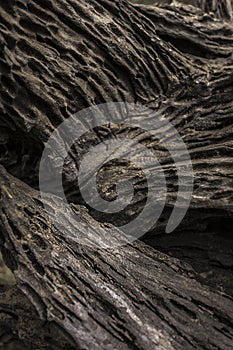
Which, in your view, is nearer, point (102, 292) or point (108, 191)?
point (102, 292)

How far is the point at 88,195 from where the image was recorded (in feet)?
7.31

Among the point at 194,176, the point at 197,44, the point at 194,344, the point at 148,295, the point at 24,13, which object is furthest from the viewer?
the point at 197,44

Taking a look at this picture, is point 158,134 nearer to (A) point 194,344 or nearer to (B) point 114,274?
(B) point 114,274

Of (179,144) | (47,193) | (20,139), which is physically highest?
(179,144)

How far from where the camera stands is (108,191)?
221 cm

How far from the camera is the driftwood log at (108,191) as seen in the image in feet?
6.00

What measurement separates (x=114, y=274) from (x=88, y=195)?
41cm

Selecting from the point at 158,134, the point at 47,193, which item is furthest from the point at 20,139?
the point at 158,134

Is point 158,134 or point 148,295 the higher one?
point 158,134

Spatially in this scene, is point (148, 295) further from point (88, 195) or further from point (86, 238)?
point (88, 195)

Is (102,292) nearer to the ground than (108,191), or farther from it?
nearer to the ground

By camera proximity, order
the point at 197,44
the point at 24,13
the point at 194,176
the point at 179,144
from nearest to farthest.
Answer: the point at 24,13
the point at 194,176
the point at 179,144
the point at 197,44

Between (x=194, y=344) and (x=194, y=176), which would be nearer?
(x=194, y=344)

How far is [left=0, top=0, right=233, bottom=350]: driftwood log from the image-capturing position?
6.00ft
